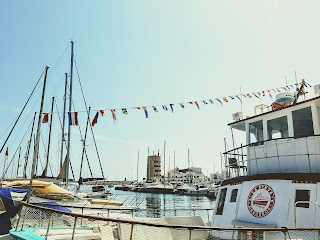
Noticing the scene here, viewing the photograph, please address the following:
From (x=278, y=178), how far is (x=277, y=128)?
3178mm

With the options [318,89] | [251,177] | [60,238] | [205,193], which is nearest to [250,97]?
[318,89]

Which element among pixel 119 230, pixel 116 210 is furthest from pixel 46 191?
pixel 119 230

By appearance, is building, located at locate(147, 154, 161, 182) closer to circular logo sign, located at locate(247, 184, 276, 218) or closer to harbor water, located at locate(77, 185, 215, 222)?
harbor water, located at locate(77, 185, 215, 222)

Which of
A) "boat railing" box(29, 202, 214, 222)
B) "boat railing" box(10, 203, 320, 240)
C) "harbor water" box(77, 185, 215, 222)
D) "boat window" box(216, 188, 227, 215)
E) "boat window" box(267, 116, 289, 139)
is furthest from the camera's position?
"harbor water" box(77, 185, 215, 222)

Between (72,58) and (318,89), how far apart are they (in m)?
25.7

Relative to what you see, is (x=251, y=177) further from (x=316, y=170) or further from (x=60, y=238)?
(x=60, y=238)

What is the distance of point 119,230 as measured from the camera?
28.6 feet

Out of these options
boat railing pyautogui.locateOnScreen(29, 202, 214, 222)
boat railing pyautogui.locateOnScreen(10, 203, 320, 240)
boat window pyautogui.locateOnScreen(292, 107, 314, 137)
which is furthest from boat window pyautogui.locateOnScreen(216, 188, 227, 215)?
boat window pyautogui.locateOnScreen(292, 107, 314, 137)

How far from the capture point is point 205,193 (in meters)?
68.1

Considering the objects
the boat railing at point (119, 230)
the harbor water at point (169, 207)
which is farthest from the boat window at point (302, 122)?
the harbor water at point (169, 207)

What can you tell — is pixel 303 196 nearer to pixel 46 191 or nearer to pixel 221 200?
pixel 221 200

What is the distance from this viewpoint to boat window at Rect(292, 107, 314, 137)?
9969mm

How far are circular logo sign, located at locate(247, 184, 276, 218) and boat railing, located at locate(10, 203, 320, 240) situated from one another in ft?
2.45

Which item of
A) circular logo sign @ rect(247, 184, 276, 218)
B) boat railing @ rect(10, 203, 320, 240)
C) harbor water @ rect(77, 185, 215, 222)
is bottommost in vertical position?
harbor water @ rect(77, 185, 215, 222)
